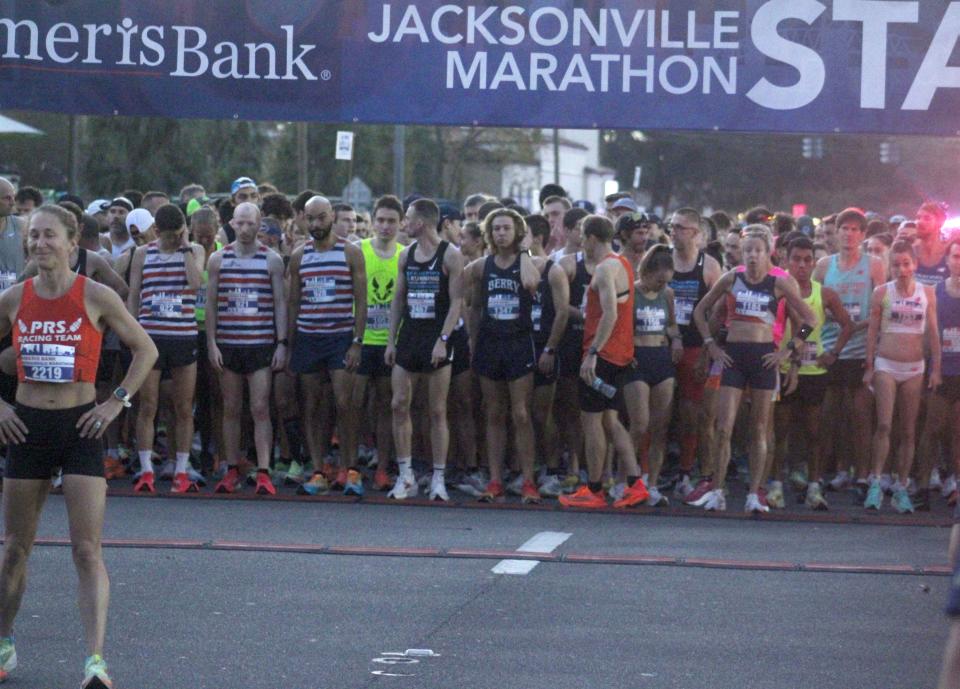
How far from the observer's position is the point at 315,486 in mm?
13320

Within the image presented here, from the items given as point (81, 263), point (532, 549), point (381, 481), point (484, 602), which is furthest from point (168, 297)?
point (484, 602)

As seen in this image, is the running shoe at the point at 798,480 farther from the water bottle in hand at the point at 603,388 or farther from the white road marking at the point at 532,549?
the white road marking at the point at 532,549

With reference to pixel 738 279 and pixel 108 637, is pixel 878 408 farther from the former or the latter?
pixel 108 637

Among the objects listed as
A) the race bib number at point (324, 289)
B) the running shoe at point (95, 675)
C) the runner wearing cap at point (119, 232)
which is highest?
the runner wearing cap at point (119, 232)

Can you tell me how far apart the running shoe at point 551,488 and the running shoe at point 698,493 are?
962 millimetres

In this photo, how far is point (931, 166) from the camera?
54.2 m

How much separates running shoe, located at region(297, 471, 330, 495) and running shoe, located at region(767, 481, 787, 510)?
3.30m

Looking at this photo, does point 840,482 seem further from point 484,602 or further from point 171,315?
point 484,602

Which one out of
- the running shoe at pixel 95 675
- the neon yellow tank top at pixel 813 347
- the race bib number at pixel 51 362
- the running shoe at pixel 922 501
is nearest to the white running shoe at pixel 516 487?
the neon yellow tank top at pixel 813 347

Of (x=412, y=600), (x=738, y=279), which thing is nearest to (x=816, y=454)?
(x=738, y=279)

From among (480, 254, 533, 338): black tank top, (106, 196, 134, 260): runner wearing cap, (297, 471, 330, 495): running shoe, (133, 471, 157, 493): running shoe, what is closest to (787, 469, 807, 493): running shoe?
(480, 254, 533, 338): black tank top

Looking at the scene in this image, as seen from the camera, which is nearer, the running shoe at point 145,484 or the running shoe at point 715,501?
→ the running shoe at point 715,501

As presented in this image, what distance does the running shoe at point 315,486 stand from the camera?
13.3m

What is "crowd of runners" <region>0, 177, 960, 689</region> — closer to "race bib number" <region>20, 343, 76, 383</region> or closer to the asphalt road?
the asphalt road
